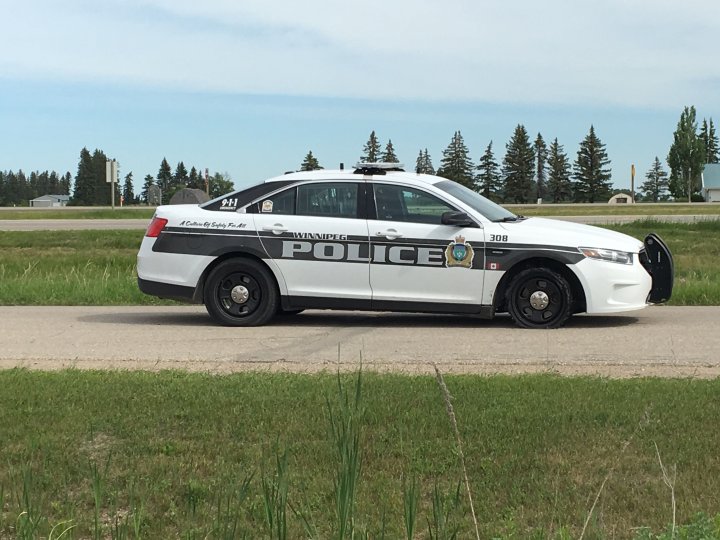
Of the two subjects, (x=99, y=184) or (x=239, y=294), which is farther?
(x=99, y=184)

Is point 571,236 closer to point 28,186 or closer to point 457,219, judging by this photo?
point 457,219

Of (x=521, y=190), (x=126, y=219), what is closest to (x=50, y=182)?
(x=521, y=190)

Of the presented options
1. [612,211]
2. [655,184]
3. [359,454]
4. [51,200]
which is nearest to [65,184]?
[51,200]

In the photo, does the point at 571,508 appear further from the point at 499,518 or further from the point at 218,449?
the point at 218,449

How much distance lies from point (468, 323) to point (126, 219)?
2881 centimetres

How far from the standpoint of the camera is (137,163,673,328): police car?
31.7 ft

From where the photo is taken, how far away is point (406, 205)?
395 inches

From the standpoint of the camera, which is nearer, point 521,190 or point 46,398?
point 46,398

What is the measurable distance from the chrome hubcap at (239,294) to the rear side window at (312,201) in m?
0.81

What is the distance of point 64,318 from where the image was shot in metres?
11.1

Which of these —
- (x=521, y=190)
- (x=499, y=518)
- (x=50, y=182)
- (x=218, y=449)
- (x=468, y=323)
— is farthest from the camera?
(x=50, y=182)

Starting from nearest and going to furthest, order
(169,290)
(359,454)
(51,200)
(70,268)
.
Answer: (359,454), (169,290), (70,268), (51,200)

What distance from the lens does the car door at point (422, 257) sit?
31.9 feet

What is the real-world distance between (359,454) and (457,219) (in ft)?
19.3
